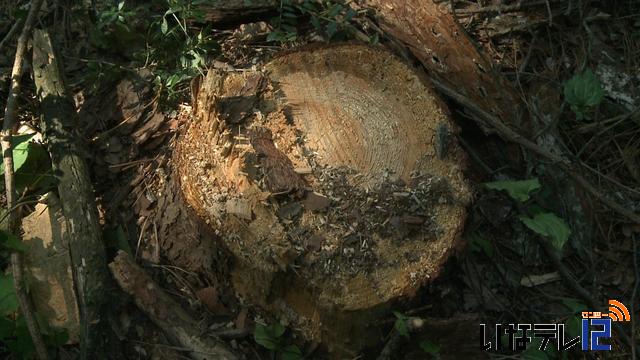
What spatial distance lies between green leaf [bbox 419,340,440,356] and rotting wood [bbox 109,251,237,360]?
Result: 664mm

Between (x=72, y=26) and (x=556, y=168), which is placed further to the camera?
(x=72, y=26)

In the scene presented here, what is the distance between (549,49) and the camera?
2.58 meters

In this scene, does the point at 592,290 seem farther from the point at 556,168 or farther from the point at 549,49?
the point at 549,49

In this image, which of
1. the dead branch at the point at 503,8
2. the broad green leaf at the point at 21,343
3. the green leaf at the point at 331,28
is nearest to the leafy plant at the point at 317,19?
the green leaf at the point at 331,28

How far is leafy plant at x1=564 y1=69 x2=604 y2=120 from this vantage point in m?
2.25

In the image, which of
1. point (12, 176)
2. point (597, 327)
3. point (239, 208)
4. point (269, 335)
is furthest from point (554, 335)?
point (12, 176)

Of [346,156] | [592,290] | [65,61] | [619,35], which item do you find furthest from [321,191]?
[619,35]

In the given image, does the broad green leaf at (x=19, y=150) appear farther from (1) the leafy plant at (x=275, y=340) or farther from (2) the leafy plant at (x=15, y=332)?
(1) the leafy plant at (x=275, y=340)

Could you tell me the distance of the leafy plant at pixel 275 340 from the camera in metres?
1.91

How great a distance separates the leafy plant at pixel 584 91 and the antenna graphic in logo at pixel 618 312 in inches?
32.2

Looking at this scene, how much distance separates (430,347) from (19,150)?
1.71 m

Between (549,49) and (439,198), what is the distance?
1.20m

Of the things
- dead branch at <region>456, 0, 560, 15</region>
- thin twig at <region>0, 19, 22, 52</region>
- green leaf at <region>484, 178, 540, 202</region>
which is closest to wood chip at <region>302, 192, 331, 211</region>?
green leaf at <region>484, 178, 540, 202</region>

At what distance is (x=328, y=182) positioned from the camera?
190 cm
